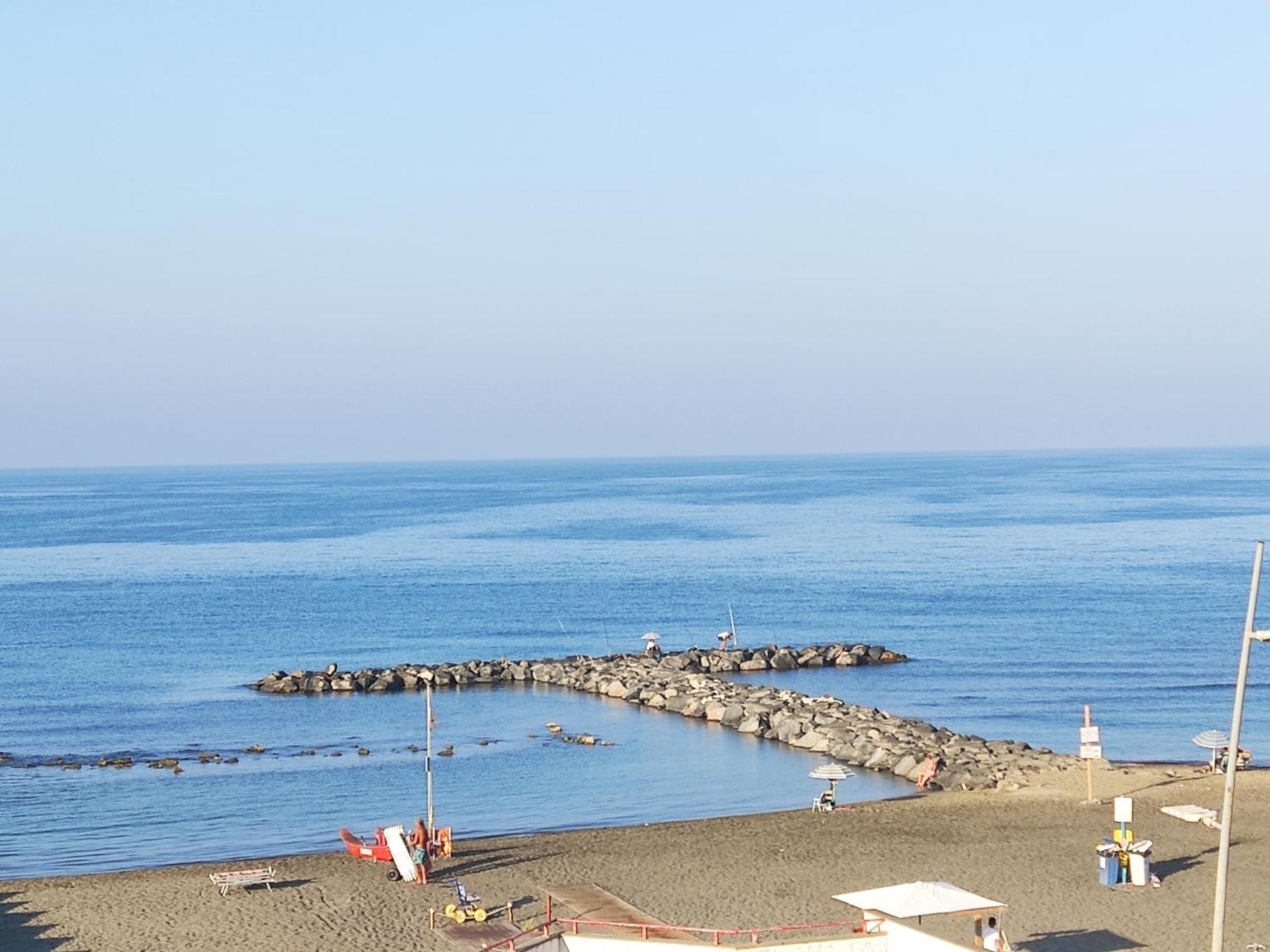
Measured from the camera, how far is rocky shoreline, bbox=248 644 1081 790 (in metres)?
37.2

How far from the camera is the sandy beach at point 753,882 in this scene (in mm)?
23953

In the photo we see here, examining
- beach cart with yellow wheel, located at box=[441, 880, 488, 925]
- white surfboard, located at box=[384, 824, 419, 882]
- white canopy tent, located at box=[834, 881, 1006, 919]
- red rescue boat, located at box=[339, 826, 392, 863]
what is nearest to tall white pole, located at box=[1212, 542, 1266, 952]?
white canopy tent, located at box=[834, 881, 1006, 919]

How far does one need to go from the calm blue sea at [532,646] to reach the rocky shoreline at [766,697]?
111cm

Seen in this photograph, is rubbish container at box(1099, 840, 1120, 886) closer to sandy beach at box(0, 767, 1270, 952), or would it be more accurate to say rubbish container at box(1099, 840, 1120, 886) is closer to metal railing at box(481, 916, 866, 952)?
sandy beach at box(0, 767, 1270, 952)

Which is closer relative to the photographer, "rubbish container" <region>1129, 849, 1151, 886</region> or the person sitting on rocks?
"rubbish container" <region>1129, 849, 1151, 886</region>

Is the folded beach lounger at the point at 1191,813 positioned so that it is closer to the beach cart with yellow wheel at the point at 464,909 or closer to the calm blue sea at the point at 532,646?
the calm blue sea at the point at 532,646

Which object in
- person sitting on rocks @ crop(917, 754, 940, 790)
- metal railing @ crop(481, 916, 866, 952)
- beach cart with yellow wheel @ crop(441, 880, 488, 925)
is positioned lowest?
person sitting on rocks @ crop(917, 754, 940, 790)

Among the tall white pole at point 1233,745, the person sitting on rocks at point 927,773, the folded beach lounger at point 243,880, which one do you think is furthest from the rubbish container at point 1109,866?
the folded beach lounger at point 243,880

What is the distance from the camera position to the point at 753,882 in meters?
26.7

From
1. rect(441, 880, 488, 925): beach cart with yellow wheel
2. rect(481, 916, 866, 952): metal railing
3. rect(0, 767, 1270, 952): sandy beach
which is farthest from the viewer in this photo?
rect(441, 880, 488, 925): beach cart with yellow wheel

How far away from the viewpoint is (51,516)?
596 feet

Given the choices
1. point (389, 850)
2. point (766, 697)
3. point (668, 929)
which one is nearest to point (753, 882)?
point (668, 929)

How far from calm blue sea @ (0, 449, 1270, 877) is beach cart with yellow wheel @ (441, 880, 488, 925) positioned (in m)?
7.14

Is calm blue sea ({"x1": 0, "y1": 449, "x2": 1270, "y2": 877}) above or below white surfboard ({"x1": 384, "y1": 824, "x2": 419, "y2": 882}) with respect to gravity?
below
